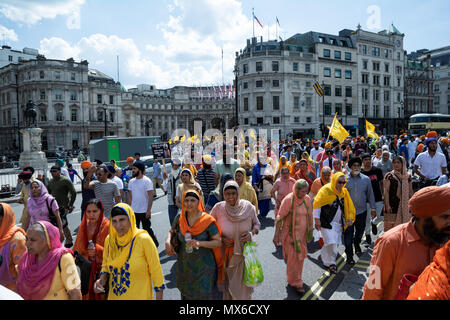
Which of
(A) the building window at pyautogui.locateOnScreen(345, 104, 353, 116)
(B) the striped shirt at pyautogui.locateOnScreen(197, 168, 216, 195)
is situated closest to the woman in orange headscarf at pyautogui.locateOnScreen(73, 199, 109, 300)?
(B) the striped shirt at pyautogui.locateOnScreen(197, 168, 216, 195)

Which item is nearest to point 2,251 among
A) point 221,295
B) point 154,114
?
point 221,295

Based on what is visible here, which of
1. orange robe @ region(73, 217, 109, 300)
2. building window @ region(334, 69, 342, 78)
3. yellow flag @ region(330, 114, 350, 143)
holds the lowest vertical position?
orange robe @ region(73, 217, 109, 300)

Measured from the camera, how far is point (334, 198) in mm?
5629

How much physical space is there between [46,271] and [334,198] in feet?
14.7

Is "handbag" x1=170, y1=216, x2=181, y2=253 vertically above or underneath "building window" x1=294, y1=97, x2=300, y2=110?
underneath

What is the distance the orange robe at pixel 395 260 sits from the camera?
223 centimetres

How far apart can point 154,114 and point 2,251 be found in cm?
8823

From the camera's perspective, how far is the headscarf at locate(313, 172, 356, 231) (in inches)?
222

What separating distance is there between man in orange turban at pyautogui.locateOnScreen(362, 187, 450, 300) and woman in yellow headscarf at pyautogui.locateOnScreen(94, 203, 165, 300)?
75.3 inches

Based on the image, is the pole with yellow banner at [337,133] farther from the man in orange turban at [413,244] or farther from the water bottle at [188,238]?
the man in orange turban at [413,244]

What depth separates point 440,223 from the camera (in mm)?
2191

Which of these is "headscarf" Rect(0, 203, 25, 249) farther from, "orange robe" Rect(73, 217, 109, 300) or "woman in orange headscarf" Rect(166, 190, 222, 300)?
"woman in orange headscarf" Rect(166, 190, 222, 300)

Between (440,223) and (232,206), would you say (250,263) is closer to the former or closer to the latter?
(232,206)
